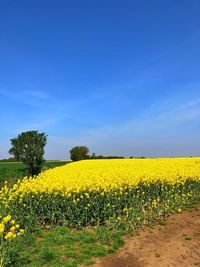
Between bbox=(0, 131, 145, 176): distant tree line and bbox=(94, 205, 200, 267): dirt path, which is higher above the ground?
bbox=(0, 131, 145, 176): distant tree line

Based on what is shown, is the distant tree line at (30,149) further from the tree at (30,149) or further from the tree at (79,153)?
the tree at (79,153)

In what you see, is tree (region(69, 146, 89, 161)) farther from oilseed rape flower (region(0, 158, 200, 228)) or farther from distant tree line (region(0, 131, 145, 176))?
oilseed rape flower (region(0, 158, 200, 228))

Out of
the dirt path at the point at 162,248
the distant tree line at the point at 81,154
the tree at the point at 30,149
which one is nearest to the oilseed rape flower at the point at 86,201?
the dirt path at the point at 162,248

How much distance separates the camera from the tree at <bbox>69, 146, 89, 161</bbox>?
70.4 m

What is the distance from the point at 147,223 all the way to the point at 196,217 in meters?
1.91

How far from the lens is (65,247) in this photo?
28.8 ft

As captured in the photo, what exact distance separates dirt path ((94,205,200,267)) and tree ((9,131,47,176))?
31.0 m

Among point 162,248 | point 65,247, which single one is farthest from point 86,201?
point 162,248

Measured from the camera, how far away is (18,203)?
470 inches

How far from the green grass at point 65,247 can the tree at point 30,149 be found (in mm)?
30573

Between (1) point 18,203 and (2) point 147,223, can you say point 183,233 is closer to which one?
(2) point 147,223

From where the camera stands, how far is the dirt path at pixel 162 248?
8.03m

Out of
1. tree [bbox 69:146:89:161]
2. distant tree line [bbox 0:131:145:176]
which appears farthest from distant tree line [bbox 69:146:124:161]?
distant tree line [bbox 0:131:145:176]

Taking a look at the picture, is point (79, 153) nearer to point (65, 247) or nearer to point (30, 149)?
point (30, 149)
